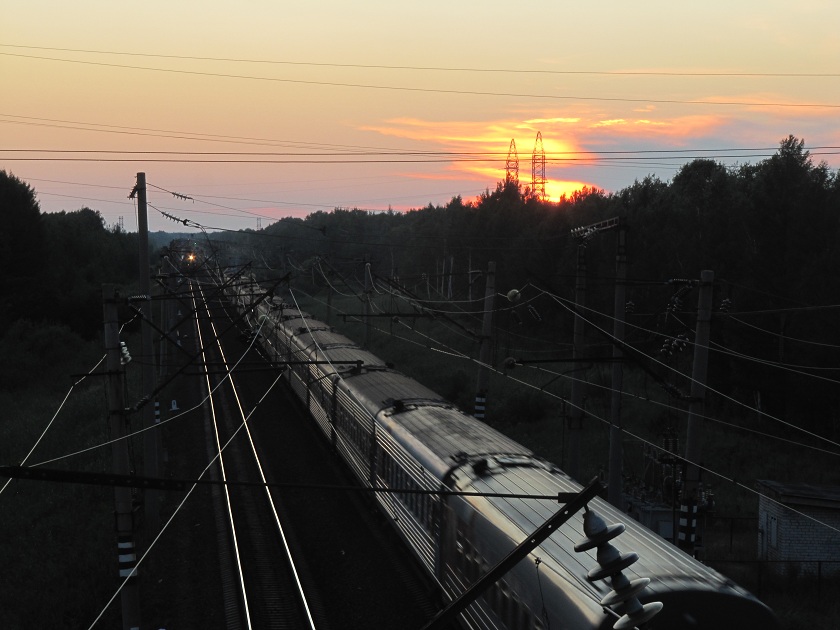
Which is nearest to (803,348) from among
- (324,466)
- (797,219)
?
(797,219)

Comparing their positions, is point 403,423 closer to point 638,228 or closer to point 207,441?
point 207,441

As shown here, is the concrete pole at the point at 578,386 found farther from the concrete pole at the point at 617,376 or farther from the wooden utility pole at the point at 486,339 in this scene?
the wooden utility pole at the point at 486,339

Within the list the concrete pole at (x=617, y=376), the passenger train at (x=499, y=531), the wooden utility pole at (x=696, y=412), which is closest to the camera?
the passenger train at (x=499, y=531)

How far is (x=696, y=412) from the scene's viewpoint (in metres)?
13.6

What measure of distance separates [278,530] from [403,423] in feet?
14.5

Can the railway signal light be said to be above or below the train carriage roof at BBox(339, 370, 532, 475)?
above

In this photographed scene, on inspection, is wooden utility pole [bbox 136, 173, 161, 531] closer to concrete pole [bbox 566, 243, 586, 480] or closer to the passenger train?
the passenger train

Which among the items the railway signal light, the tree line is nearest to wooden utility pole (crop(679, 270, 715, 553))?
the tree line

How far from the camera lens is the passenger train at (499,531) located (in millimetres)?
6926

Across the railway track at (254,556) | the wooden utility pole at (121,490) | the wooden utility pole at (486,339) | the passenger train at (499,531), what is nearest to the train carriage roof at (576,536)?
the passenger train at (499,531)

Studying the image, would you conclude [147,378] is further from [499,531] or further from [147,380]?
[499,531]

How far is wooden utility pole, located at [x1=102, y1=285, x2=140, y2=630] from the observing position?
12172mm

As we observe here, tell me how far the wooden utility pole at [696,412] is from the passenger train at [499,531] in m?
3.17

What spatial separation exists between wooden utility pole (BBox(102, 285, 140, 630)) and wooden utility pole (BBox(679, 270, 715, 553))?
360 inches
